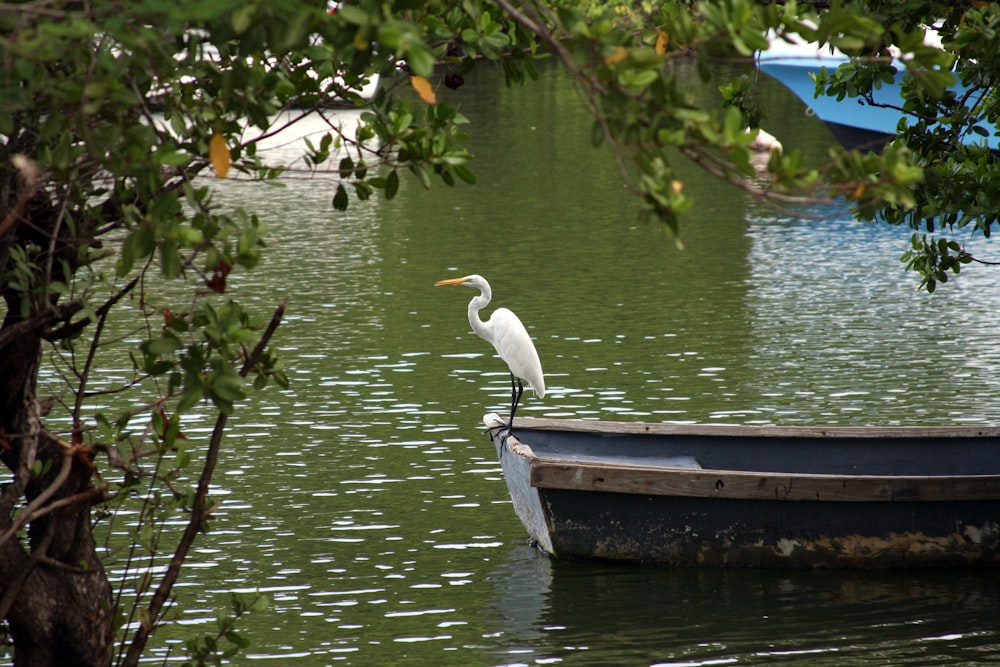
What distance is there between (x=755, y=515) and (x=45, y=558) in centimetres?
558

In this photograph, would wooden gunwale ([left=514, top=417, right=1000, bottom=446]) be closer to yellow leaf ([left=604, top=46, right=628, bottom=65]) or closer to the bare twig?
the bare twig

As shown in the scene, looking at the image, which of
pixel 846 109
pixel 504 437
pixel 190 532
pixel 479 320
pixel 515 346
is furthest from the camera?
pixel 846 109

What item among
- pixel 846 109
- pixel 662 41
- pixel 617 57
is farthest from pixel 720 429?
pixel 846 109

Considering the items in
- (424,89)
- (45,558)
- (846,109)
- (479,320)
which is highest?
(424,89)

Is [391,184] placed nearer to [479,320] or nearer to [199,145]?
[199,145]

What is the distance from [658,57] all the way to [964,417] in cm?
1095

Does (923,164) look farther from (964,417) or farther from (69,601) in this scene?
(964,417)

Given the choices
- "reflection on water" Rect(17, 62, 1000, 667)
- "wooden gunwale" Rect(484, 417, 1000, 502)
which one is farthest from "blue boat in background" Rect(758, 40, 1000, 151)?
"wooden gunwale" Rect(484, 417, 1000, 502)

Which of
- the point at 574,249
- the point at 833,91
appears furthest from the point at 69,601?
the point at 574,249

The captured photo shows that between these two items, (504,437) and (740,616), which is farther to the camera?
(504,437)

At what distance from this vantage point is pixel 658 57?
134 inches

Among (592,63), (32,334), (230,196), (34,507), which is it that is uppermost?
(592,63)

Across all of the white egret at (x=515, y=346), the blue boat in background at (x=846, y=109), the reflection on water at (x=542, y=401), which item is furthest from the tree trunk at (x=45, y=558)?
the blue boat in background at (x=846, y=109)

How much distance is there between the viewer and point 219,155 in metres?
4.07
